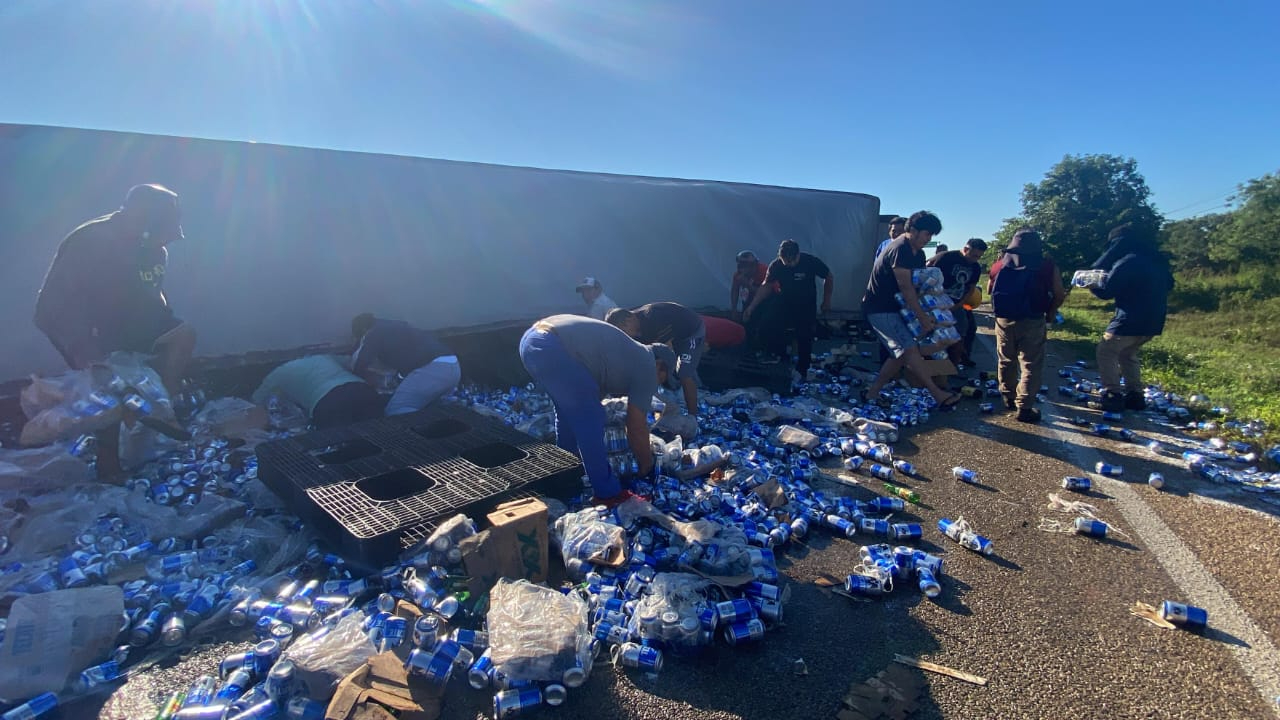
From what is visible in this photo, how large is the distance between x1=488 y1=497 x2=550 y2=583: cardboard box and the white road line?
3186 millimetres

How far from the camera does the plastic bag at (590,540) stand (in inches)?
120

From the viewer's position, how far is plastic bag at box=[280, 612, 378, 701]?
2.21 meters

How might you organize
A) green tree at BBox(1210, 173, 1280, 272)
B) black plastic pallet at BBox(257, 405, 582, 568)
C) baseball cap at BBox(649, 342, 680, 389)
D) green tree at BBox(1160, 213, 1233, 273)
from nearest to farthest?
black plastic pallet at BBox(257, 405, 582, 568), baseball cap at BBox(649, 342, 680, 389), green tree at BBox(1210, 173, 1280, 272), green tree at BBox(1160, 213, 1233, 273)

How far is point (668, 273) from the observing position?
28.8 ft

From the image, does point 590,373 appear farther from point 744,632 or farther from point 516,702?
point 516,702

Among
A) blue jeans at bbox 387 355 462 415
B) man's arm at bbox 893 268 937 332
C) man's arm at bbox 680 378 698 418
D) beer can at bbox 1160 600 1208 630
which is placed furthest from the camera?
man's arm at bbox 893 268 937 332

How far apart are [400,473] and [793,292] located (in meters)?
5.07

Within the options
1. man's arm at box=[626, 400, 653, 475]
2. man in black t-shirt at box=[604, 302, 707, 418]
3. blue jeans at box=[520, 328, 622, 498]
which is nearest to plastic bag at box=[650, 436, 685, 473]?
man's arm at box=[626, 400, 653, 475]

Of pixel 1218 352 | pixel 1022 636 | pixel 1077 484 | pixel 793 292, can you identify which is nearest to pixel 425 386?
pixel 793 292

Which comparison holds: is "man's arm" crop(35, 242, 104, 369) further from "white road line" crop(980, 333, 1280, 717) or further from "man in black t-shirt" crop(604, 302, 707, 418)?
"white road line" crop(980, 333, 1280, 717)

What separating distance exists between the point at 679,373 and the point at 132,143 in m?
5.39

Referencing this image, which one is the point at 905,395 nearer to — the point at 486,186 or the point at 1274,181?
the point at 486,186

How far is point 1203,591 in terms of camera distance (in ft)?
10.2

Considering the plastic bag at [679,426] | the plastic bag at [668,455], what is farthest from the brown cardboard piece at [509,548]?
the plastic bag at [679,426]
